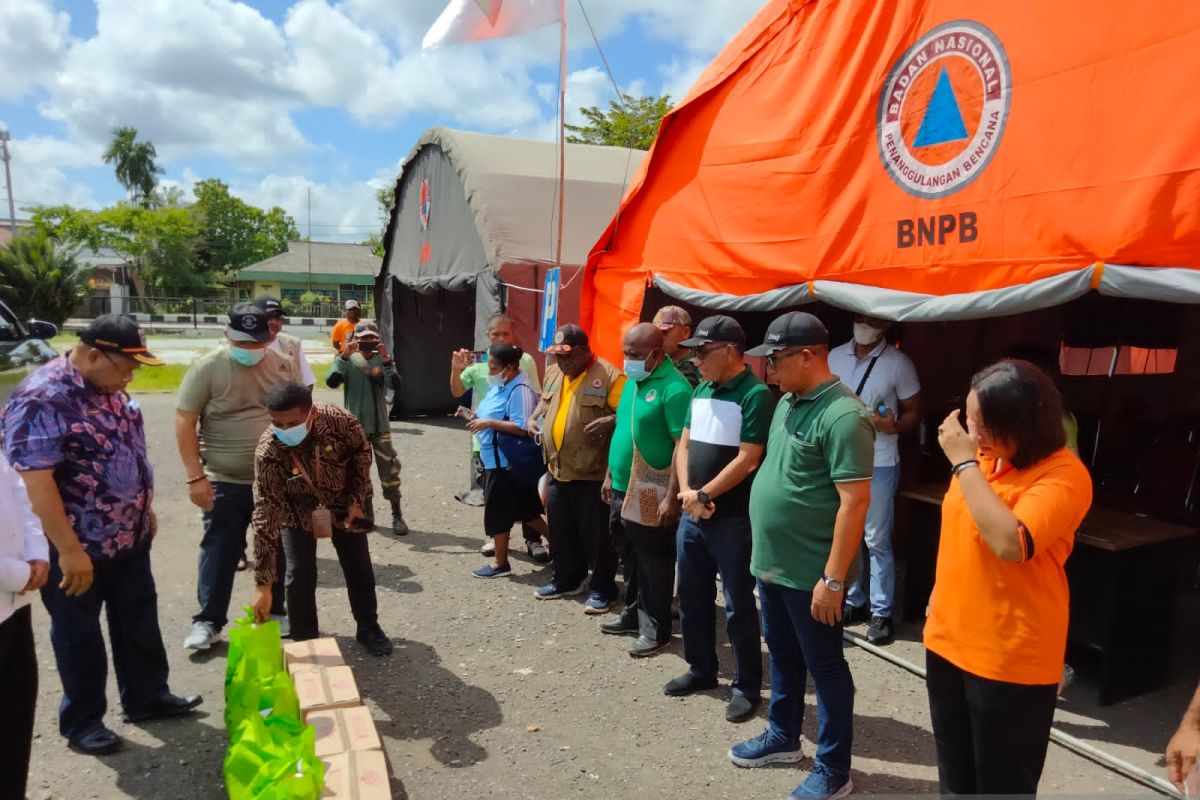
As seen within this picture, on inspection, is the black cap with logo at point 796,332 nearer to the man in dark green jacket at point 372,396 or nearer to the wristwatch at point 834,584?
the wristwatch at point 834,584

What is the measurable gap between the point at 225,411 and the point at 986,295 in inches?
161

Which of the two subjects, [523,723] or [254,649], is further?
[523,723]

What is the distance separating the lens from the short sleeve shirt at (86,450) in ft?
10.6

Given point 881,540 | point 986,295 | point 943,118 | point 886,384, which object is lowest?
point 881,540

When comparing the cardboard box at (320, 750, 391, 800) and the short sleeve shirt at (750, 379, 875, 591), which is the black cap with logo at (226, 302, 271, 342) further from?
the short sleeve shirt at (750, 379, 875, 591)

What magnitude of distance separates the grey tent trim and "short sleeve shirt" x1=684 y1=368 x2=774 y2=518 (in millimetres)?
1034

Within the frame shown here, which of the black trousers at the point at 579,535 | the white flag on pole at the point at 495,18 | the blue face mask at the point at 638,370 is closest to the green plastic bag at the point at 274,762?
the blue face mask at the point at 638,370

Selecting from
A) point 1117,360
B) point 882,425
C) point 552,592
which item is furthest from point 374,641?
point 1117,360

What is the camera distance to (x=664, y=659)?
4609 millimetres

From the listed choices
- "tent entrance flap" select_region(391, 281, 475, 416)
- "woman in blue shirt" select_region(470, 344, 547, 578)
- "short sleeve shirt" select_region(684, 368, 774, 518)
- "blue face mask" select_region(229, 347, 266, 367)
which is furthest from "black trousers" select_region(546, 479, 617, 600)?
"tent entrance flap" select_region(391, 281, 475, 416)

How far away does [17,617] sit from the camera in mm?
2604

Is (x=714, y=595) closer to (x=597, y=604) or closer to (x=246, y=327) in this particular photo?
(x=597, y=604)

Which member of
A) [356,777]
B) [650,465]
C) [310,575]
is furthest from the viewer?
[650,465]

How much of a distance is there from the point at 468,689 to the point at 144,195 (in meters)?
78.5
